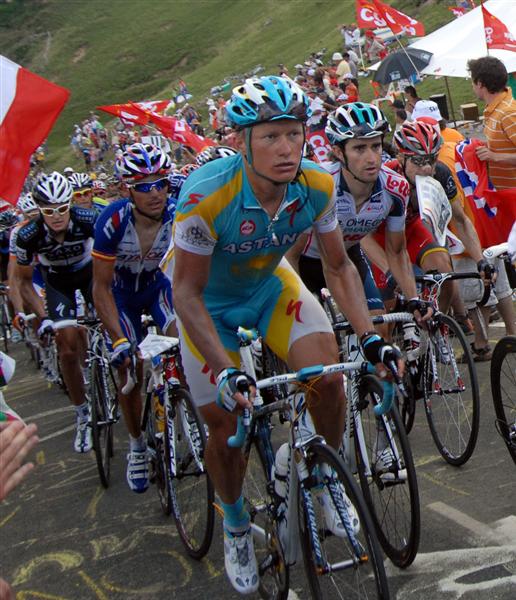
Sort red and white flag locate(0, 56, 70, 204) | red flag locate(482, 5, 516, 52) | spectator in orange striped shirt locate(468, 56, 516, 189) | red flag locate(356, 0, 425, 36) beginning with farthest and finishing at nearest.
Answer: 1. red flag locate(356, 0, 425, 36)
2. red flag locate(482, 5, 516, 52)
3. spectator in orange striped shirt locate(468, 56, 516, 189)
4. red and white flag locate(0, 56, 70, 204)

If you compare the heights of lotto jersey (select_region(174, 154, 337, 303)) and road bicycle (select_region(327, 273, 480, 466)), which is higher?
lotto jersey (select_region(174, 154, 337, 303))

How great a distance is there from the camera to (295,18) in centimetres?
Answer: 7338

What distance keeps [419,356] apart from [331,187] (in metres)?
2.15

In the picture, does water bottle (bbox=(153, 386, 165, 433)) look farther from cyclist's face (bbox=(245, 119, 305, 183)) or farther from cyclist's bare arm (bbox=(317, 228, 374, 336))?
cyclist's face (bbox=(245, 119, 305, 183))

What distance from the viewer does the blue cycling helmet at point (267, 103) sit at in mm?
3887

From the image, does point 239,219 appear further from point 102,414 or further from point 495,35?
point 495,35

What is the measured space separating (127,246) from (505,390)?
108 inches

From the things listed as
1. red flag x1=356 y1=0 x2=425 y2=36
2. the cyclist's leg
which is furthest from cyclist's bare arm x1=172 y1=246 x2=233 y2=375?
red flag x1=356 y1=0 x2=425 y2=36

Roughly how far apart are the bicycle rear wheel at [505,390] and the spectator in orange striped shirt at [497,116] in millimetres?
2842

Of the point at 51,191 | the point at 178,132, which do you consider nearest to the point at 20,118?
the point at 51,191

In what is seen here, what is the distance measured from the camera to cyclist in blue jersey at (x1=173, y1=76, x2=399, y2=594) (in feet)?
12.9

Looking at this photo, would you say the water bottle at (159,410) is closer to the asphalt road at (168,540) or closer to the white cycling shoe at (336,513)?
the asphalt road at (168,540)

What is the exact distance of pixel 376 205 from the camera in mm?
5930

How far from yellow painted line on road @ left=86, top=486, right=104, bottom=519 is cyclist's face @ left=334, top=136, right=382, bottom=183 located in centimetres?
293
